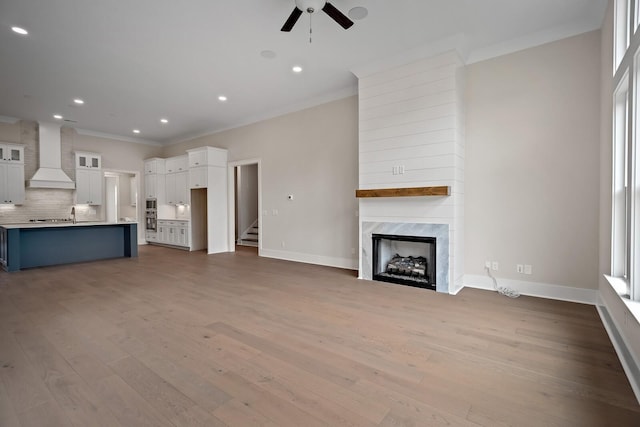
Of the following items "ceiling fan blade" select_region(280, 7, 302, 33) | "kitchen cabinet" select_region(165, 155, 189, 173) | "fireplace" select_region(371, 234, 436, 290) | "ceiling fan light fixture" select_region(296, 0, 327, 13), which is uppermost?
"ceiling fan light fixture" select_region(296, 0, 327, 13)

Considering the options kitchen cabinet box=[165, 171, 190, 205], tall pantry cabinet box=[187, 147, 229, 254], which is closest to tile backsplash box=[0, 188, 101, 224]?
kitchen cabinet box=[165, 171, 190, 205]

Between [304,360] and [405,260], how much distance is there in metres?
2.79

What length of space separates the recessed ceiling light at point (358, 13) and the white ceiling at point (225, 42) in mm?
55

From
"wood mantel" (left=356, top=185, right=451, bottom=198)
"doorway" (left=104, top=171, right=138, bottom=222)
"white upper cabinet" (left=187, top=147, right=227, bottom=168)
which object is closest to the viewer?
"wood mantel" (left=356, top=185, right=451, bottom=198)

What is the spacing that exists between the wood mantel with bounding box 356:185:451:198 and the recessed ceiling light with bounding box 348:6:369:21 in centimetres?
221

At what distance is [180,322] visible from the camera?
2.97 metres

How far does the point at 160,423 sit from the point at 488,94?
4891 mm

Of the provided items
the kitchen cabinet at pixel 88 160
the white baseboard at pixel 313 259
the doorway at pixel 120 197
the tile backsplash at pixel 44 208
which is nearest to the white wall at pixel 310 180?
the white baseboard at pixel 313 259

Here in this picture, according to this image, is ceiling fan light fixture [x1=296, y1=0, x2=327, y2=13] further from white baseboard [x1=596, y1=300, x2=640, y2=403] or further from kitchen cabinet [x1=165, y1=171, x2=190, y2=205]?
kitchen cabinet [x1=165, y1=171, x2=190, y2=205]

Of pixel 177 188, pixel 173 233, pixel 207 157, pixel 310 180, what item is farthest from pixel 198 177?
pixel 310 180

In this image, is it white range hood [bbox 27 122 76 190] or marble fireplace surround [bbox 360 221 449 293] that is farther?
white range hood [bbox 27 122 76 190]

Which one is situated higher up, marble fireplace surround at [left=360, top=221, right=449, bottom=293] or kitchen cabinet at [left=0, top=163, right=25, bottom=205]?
kitchen cabinet at [left=0, top=163, right=25, bottom=205]

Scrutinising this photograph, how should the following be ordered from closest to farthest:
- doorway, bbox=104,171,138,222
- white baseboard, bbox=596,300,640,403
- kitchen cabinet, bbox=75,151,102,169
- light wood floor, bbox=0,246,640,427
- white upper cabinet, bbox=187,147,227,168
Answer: light wood floor, bbox=0,246,640,427 < white baseboard, bbox=596,300,640,403 < white upper cabinet, bbox=187,147,227,168 < kitchen cabinet, bbox=75,151,102,169 < doorway, bbox=104,171,138,222

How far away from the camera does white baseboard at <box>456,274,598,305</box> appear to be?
11.4 ft
